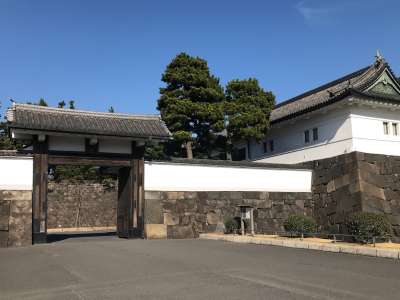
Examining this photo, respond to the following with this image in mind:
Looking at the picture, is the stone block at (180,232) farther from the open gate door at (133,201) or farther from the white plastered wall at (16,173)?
the white plastered wall at (16,173)

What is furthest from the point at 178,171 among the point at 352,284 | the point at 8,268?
the point at 352,284

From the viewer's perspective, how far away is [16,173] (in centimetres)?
1527

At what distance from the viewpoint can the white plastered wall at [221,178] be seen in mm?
17703

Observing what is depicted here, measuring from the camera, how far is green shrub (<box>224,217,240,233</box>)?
17017 mm

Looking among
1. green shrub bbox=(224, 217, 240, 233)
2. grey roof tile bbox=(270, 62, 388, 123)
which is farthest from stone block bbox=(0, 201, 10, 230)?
grey roof tile bbox=(270, 62, 388, 123)

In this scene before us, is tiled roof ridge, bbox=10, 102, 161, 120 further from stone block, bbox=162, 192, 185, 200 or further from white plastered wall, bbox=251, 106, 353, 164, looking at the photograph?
white plastered wall, bbox=251, 106, 353, 164

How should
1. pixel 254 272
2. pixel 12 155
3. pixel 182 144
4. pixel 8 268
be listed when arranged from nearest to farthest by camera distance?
pixel 254 272 → pixel 8 268 → pixel 12 155 → pixel 182 144

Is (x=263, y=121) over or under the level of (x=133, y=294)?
over

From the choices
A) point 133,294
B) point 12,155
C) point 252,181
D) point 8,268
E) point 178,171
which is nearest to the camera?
point 133,294

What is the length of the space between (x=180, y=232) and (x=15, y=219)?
6.36 meters

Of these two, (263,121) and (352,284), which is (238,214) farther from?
(352,284)

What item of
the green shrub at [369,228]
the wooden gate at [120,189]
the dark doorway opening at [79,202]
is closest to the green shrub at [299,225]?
the green shrub at [369,228]

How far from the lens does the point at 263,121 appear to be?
23.1m

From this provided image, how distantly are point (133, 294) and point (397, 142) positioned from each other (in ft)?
57.9
